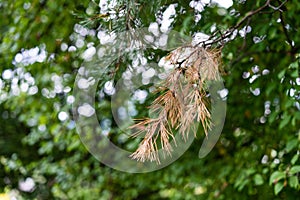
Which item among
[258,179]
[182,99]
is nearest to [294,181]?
[258,179]

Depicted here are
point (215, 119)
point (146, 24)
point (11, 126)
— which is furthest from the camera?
point (11, 126)

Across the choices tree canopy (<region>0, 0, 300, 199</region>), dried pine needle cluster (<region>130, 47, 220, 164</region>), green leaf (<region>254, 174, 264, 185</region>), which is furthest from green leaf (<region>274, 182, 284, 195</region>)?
dried pine needle cluster (<region>130, 47, 220, 164</region>)

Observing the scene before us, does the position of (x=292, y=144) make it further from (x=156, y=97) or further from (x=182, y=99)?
(x=182, y=99)

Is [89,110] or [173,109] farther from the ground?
[173,109]

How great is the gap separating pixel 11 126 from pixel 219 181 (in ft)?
4.01

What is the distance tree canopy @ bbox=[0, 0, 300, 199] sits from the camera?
1307 mm

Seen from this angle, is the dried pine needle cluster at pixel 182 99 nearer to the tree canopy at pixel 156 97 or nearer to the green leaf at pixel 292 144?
the tree canopy at pixel 156 97

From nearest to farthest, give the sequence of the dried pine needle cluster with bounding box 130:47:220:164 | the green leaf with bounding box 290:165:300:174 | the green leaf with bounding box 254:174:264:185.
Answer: the dried pine needle cluster with bounding box 130:47:220:164 → the green leaf with bounding box 290:165:300:174 → the green leaf with bounding box 254:174:264:185

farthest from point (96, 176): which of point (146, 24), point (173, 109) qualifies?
point (173, 109)

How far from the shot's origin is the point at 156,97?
1.21 meters

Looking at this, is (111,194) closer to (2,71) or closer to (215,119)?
(2,71)

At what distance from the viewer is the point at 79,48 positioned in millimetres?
1778

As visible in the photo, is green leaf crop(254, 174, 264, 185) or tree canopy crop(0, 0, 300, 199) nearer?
tree canopy crop(0, 0, 300, 199)

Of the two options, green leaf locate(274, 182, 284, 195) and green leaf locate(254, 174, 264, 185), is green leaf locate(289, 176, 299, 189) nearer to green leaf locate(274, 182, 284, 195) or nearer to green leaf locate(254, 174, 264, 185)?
green leaf locate(274, 182, 284, 195)
